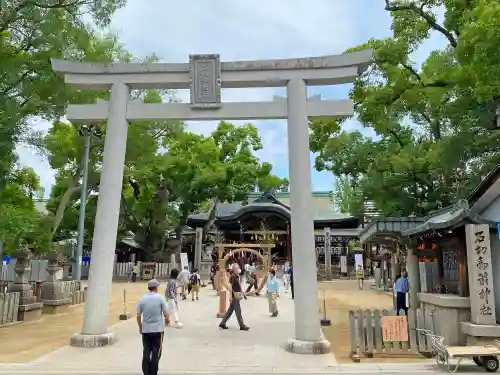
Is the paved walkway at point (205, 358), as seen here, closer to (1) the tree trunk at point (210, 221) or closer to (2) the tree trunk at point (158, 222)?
(2) the tree trunk at point (158, 222)

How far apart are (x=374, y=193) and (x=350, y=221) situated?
1907 cm

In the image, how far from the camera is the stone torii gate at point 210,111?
30.7 ft

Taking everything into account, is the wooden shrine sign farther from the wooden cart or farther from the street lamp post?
the street lamp post

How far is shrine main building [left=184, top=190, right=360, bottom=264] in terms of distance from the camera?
35344 mm

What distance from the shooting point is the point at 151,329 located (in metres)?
6.53

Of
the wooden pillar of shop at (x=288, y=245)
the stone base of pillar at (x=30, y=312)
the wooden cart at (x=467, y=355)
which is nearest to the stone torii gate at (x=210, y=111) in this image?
the wooden cart at (x=467, y=355)

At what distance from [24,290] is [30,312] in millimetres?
730

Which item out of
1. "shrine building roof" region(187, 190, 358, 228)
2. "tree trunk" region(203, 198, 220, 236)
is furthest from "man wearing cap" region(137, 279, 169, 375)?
"tree trunk" region(203, 198, 220, 236)

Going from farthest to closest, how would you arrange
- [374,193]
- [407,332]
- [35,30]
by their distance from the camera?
[374,193] → [35,30] → [407,332]

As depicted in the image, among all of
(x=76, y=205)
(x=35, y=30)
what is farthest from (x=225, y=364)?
(x=76, y=205)

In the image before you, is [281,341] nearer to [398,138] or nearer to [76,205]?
[398,138]

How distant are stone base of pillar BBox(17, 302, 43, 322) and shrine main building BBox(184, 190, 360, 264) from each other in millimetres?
18338

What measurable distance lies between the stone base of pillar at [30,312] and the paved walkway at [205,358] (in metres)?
4.17

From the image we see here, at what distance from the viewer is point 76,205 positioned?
3578 cm
